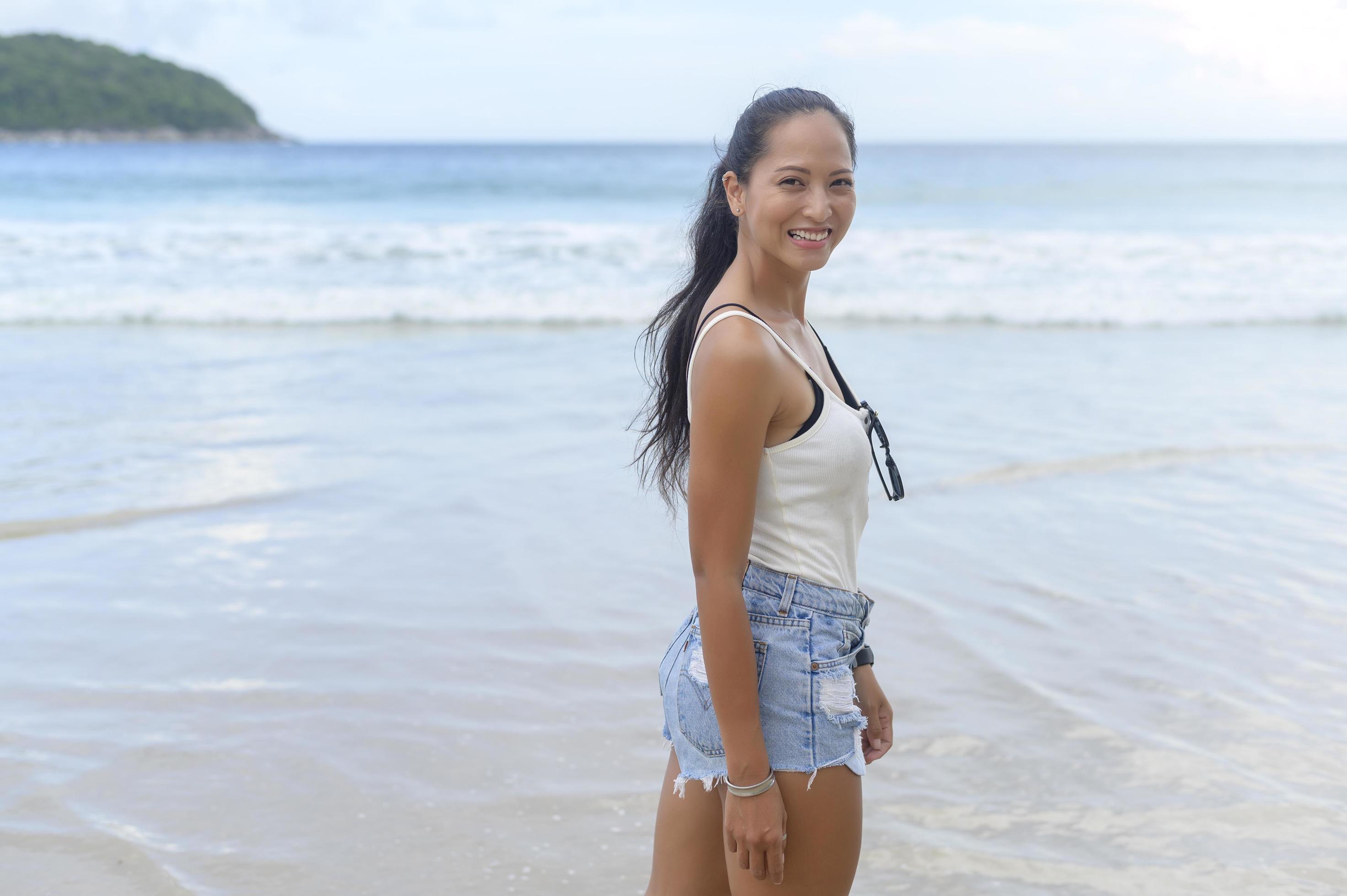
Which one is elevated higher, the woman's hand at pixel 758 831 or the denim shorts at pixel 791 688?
the denim shorts at pixel 791 688

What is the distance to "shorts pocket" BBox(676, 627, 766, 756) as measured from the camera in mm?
1771

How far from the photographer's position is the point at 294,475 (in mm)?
6418

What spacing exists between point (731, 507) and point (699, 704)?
1.16 ft

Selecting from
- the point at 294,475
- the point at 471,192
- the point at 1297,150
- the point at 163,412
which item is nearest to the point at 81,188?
the point at 471,192

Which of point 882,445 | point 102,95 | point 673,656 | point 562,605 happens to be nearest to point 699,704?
point 673,656

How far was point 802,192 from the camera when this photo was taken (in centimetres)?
181

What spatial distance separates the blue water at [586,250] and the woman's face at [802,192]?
425mm

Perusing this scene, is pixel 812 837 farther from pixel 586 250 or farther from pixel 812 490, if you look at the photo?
pixel 586 250

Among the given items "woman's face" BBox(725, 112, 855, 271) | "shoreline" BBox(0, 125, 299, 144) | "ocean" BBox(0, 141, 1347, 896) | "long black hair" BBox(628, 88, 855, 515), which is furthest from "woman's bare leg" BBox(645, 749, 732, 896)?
"shoreline" BBox(0, 125, 299, 144)

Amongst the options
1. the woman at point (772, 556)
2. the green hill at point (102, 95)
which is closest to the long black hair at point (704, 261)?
the woman at point (772, 556)

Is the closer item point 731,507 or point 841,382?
point 731,507

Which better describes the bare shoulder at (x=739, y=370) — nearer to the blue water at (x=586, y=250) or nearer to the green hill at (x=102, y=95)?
the blue water at (x=586, y=250)

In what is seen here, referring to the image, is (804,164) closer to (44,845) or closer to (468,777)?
(468,777)

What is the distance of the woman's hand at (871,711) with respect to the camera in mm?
2074
